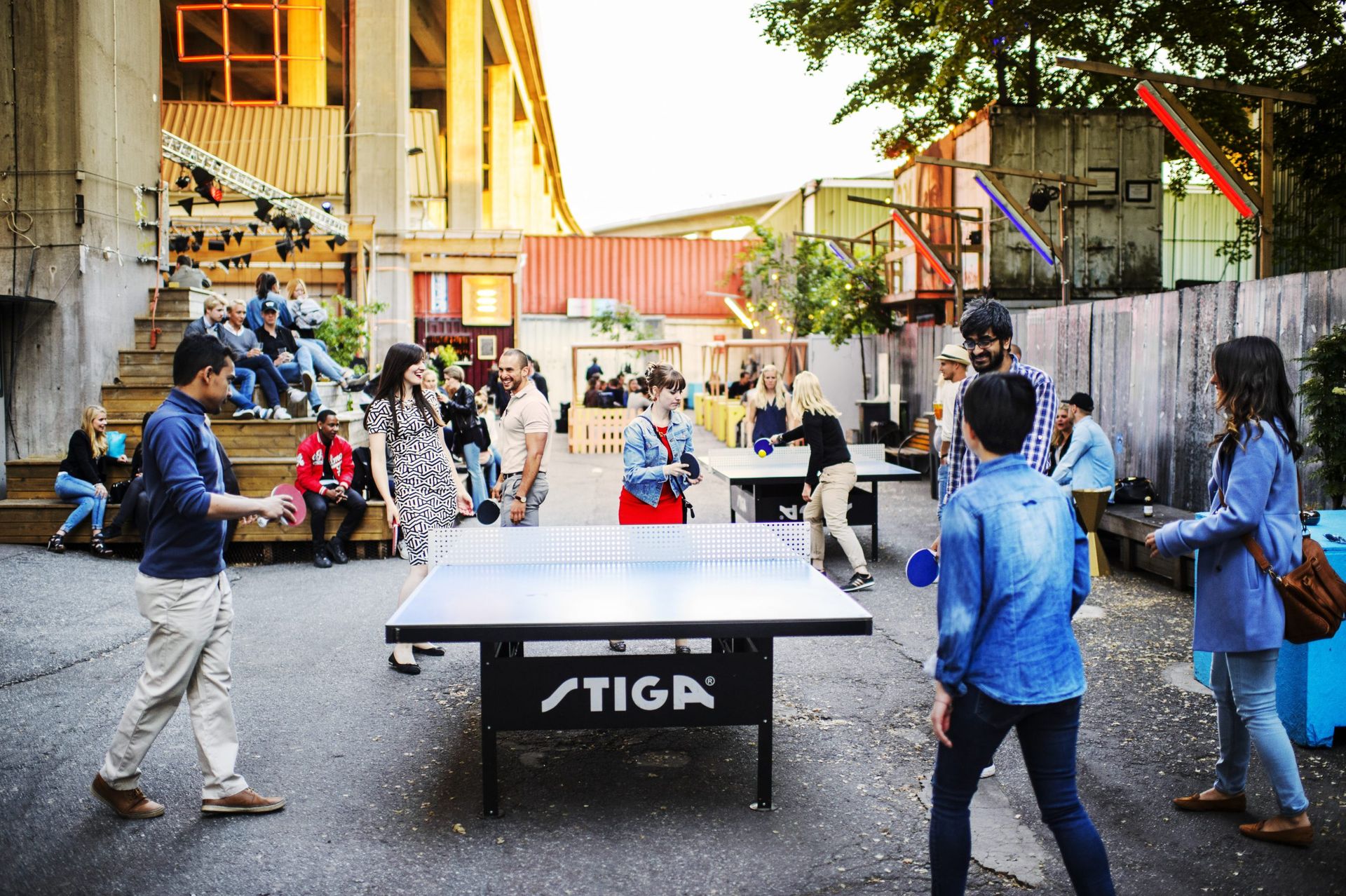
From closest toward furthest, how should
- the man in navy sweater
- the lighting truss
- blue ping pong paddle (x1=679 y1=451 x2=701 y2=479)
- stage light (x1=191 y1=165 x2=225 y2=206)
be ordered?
the man in navy sweater, blue ping pong paddle (x1=679 y1=451 x2=701 y2=479), the lighting truss, stage light (x1=191 y1=165 x2=225 y2=206)

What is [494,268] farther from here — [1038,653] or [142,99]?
[1038,653]

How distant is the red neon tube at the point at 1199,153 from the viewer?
10.6m

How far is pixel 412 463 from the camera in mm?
6719

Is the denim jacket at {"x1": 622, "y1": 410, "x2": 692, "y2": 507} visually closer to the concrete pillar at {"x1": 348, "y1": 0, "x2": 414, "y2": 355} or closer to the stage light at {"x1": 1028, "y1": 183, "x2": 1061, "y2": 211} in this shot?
the stage light at {"x1": 1028, "y1": 183, "x2": 1061, "y2": 211}

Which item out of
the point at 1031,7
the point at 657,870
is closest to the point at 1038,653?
the point at 657,870

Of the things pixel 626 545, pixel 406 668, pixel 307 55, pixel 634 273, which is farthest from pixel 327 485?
pixel 634 273

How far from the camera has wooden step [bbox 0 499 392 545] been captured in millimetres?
10695

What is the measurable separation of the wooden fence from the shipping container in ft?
21.9

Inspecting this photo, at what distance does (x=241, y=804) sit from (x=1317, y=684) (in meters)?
4.91

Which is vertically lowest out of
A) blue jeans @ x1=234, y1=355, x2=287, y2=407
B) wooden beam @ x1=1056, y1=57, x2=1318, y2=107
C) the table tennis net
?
the table tennis net

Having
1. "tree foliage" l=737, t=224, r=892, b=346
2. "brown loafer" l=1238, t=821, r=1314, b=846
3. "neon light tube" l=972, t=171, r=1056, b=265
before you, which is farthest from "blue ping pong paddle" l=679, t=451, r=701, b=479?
"tree foliage" l=737, t=224, r=892, b=346

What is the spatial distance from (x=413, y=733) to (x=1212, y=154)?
31.3ft

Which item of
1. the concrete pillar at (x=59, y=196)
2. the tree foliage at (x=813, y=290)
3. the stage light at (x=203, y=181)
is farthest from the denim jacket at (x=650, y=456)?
the tree foliage at (x=813, y=290)

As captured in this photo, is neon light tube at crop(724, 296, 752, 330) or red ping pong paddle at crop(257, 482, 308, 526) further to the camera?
neon light tube at crop(724, 296, 752, 330)
